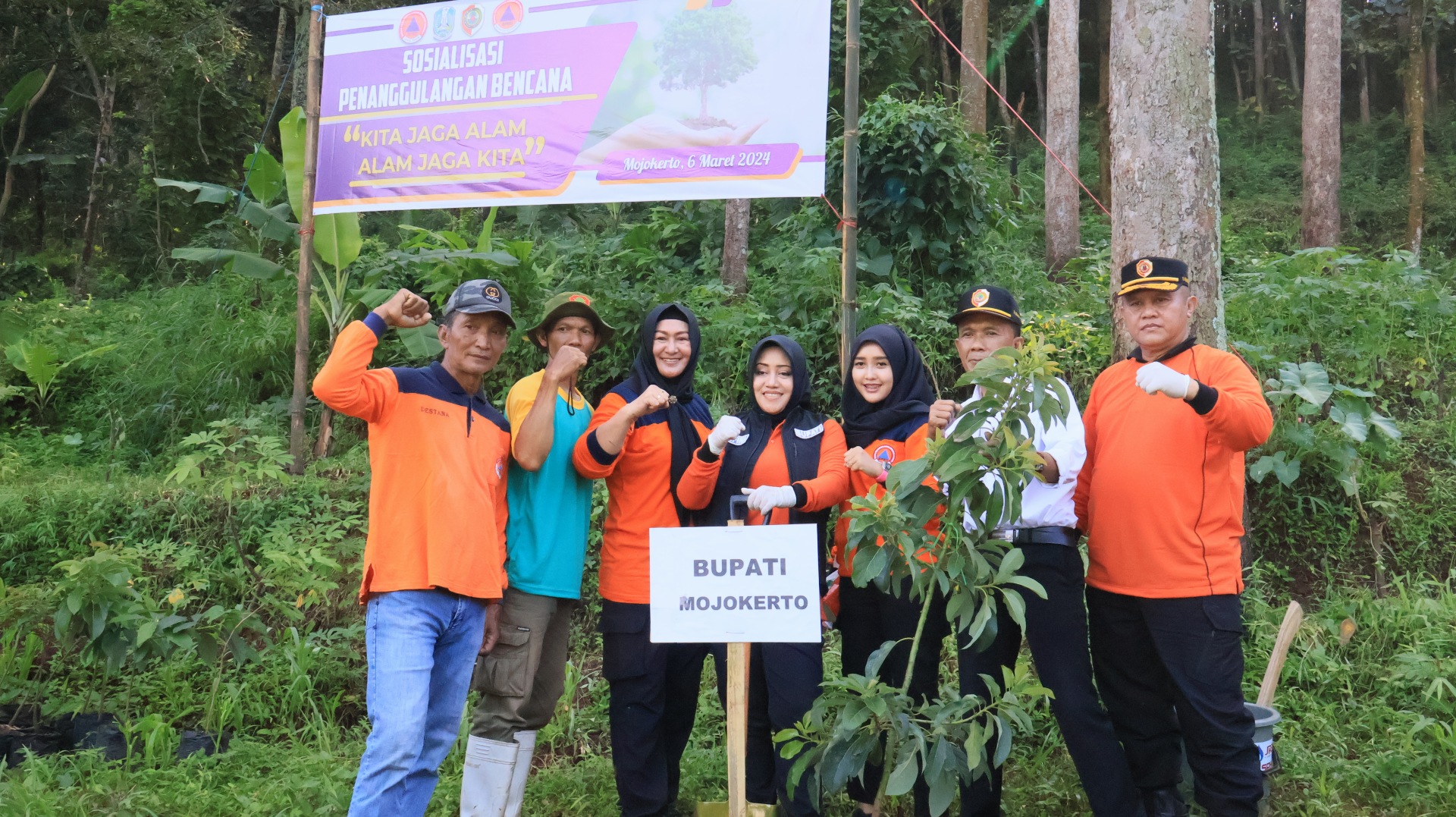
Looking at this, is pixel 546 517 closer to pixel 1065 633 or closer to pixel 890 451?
pixel 890 451

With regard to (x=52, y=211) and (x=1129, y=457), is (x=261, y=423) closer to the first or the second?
(x=1129, y=457)

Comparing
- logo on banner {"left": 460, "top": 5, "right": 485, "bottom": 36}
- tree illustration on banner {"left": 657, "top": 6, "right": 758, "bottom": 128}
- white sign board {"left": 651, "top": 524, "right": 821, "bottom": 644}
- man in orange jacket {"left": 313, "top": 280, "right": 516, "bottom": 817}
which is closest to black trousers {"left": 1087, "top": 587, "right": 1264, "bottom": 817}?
white sign board {"left": 651, "top": 524, "right": 821, "bottom": 644}

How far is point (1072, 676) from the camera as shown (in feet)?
11.2

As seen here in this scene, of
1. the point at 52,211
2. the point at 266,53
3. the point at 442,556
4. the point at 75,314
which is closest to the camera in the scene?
the point at 442,556

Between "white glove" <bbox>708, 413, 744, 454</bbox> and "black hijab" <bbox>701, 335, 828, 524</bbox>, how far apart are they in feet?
0.57

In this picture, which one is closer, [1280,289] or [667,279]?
[1280,289]

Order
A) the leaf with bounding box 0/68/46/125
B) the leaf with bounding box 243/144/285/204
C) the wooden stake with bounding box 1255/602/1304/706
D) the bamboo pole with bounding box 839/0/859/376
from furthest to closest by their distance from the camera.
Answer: the leaf with bounding box 0/68/46/125, the leaf with bounding box 243/144/285/204, the bamboo pole with bounding box 839/0/859/376, the wooden stake with bounding box 1255/602/1304/706

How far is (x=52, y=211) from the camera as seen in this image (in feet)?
57.6

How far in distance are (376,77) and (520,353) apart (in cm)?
231

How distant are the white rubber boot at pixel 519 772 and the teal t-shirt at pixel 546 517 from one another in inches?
20.3

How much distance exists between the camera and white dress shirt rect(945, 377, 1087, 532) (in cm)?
335

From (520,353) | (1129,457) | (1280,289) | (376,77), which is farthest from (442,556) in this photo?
(1280,289)

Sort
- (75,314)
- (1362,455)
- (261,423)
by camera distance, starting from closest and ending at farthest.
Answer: (1362,455) → (261,423) → (75,314)

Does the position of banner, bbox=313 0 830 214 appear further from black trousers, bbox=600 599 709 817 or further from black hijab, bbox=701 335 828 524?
black trousers, bbox=600 599 709 817
